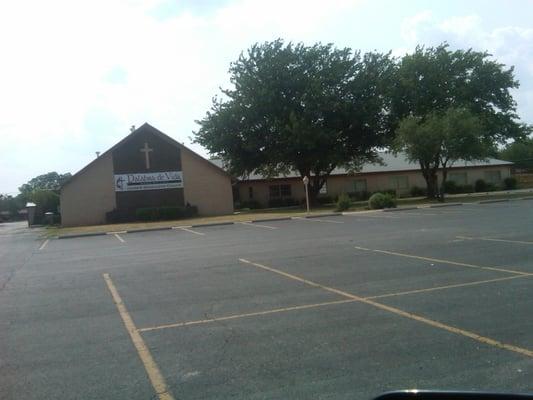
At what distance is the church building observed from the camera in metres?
38.2

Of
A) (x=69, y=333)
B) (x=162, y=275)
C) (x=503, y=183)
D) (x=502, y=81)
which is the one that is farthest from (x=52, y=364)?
(x=503, y=183)

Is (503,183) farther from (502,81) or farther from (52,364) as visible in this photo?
(52,364)

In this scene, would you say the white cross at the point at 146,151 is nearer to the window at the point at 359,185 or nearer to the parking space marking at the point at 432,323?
the window at the point at 359,185

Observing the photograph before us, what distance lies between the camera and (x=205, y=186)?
133 ft

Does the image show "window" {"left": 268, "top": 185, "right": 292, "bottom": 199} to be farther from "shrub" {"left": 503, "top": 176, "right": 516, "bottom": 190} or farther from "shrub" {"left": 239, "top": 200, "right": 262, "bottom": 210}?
"shrub" {"left": 503, "top": 176, "right": 516, "bottom": 190}

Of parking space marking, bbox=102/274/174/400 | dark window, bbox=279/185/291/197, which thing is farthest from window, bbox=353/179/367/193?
parking space marking, bbox=102/274/174/400

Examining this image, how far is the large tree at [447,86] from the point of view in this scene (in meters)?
45.1

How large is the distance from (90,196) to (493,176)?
138 feet

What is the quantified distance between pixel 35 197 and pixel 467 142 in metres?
36.6

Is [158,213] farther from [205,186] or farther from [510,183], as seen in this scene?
[510,183]

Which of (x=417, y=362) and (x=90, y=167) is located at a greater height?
(x=90, y=167)

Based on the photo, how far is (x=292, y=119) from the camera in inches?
1578

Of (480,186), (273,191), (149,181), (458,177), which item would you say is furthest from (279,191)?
(480,186)

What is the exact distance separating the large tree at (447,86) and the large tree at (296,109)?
2193mm
